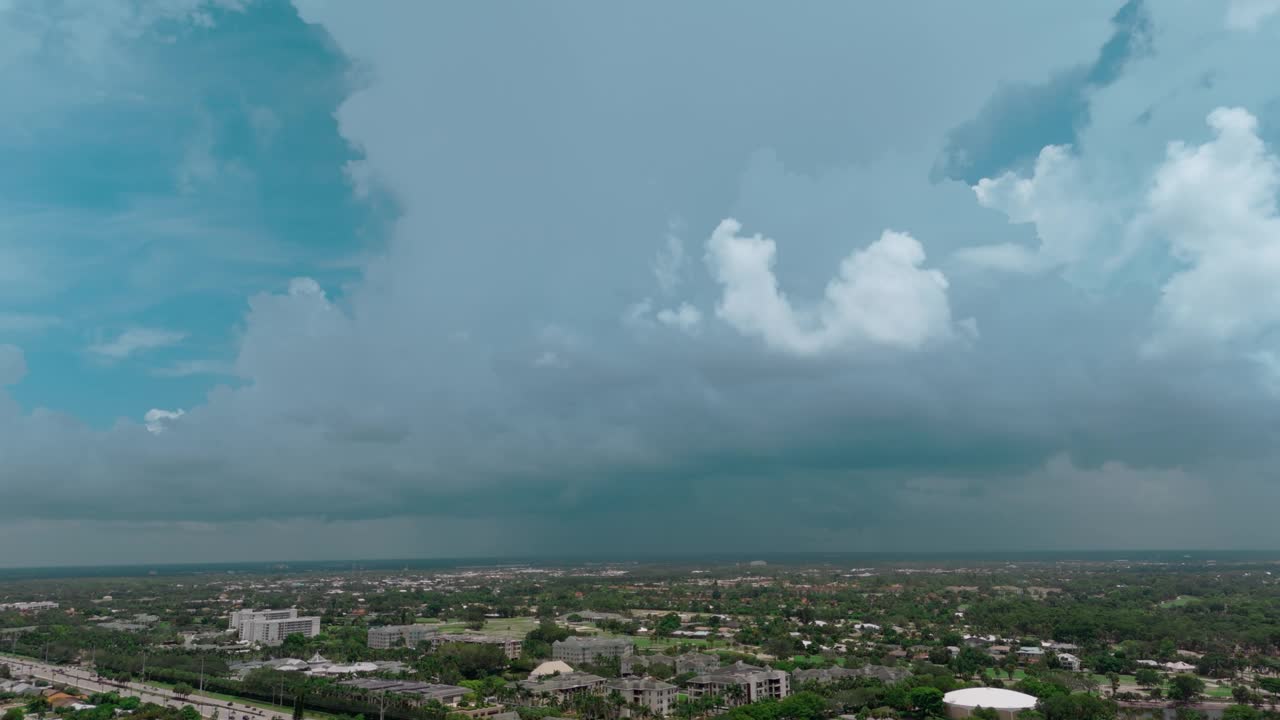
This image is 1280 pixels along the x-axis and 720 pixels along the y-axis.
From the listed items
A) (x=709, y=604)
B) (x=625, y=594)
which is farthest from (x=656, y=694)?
(x=625, y=594)

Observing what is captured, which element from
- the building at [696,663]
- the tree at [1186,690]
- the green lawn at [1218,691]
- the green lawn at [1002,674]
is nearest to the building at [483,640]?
the building at [696,663]

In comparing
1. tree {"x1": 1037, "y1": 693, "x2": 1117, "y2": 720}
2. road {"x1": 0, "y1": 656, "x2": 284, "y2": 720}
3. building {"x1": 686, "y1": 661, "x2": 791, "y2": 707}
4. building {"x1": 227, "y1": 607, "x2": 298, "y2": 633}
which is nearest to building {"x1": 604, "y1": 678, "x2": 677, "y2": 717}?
building {"x1": 686, "y1": 661, "x2": 791, "y2": 707}

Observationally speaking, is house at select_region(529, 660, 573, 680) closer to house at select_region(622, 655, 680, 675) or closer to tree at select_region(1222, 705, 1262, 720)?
house at select_region(622, 655, 680, 675)

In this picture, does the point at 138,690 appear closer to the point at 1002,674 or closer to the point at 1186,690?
the point at 1002,674

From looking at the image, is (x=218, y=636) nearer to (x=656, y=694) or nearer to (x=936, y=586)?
(x=656, y=694)

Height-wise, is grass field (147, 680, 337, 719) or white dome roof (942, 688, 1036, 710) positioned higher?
white dome roof (942, 688, 1036, 710)

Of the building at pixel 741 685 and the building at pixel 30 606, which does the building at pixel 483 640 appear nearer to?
Answer: the building at pixel 741 685

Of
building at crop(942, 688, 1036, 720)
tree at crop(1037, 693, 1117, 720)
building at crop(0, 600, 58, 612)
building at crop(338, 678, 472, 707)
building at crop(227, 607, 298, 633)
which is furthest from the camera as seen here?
building at crop(0, 600, 58, 612)
